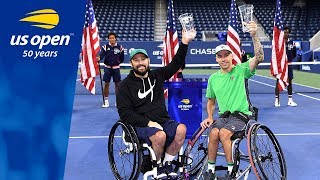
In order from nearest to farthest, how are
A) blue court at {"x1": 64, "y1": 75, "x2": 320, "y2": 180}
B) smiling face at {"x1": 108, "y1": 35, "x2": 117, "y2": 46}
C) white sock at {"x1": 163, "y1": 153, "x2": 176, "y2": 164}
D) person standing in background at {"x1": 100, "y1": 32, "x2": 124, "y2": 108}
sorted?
1. white sock at {"x1": 163, "y1": 153, "x2": 176, "y2": 164}
2. blue court at {"x1": 64, "y1": 75, "x2": 320, "y2": 180}
3. smiling face at {"x1": 108, "y1": 35, "x2": 117, "y2": 46}
4. person standing in background at {"x1": 100, "y1": 32, "x2": 124, "y2": 108}

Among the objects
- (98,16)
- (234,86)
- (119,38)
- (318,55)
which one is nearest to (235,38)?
(234,86)

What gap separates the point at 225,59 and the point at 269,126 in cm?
347

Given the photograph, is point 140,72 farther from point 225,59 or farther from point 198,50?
point 198,50

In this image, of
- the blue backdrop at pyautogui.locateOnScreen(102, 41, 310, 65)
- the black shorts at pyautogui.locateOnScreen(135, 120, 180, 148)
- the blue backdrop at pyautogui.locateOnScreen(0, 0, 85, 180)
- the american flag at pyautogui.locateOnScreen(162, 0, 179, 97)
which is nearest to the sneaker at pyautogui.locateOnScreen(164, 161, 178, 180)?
the black shorts at pyautogui.locateOnScreen(135, 120, 180, 148)

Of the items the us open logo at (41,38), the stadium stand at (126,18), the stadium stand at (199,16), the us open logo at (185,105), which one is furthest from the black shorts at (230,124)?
the stadium stand at (126,18)

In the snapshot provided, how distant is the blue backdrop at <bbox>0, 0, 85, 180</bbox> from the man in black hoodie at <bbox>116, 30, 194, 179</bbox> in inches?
75.1

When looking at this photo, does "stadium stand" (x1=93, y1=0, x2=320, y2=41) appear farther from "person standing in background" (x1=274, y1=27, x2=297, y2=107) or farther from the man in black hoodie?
the man in black hoodie

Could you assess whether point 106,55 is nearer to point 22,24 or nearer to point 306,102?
point 306,102

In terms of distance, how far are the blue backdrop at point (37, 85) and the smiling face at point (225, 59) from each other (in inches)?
93.0

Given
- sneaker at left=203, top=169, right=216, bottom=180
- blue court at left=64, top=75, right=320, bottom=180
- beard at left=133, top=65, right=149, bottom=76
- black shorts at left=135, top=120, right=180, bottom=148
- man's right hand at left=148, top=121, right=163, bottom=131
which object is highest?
beard at left=133, top=65, right=149, bottom=76

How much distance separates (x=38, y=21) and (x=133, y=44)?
20601 mm

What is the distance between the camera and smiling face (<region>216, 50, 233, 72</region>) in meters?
4.04

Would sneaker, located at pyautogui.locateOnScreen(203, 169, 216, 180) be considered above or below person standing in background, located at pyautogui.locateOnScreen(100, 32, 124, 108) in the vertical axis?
below

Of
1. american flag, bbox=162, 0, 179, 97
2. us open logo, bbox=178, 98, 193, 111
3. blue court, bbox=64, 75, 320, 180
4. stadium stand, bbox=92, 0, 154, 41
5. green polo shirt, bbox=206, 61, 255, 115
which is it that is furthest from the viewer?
stadium stand, bbox=92, 0, 154, 41
